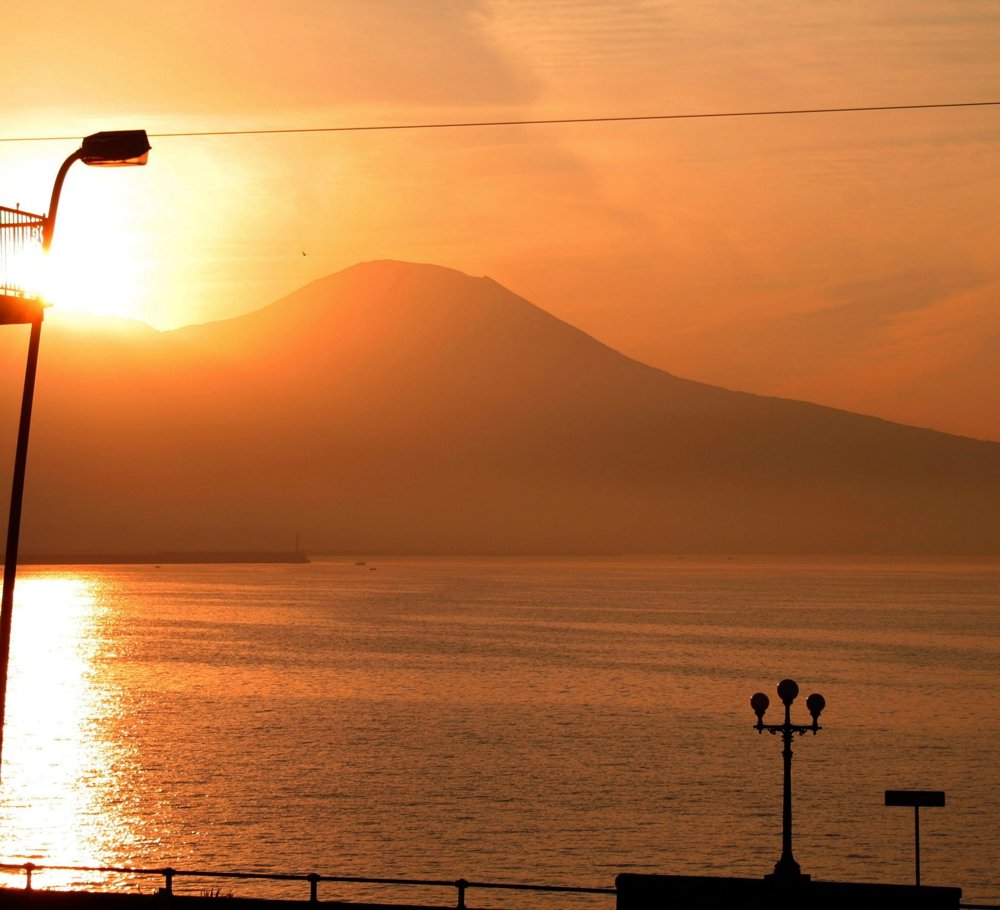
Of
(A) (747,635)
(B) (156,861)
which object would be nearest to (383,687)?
(B) (156,861)

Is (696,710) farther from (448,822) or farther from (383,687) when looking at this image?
(448,822)

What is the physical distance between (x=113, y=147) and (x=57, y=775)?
4869cm

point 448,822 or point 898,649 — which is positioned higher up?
point 898,649

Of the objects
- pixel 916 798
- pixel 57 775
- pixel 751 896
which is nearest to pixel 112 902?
pixel 751 896

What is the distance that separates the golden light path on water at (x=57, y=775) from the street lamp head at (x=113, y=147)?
1632cm

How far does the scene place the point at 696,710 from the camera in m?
81.8

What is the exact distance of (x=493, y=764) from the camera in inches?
2447

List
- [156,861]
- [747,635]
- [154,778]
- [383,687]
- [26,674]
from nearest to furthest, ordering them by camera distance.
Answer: [156,861] → [154,778] → [383,687] → [26,674] → [747,635]

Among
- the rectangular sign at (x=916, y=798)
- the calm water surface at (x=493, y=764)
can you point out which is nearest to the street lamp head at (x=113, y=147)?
the rectangular sign at (x=916, y=798)

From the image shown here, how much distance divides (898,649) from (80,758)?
89.5 m

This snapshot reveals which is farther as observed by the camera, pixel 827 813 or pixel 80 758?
pixel 80 758

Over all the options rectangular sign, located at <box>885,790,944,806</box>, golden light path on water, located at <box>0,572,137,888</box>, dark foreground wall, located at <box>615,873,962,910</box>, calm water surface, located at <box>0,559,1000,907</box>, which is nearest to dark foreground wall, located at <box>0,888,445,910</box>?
dark foreground wall, located at <box>615,873,962,910</box>

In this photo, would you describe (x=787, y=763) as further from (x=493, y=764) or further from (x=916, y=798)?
(x=493, y=764)

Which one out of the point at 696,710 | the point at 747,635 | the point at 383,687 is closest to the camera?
the point at 696,710
